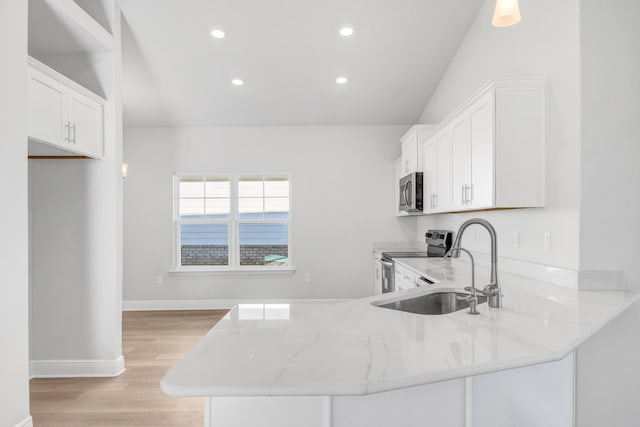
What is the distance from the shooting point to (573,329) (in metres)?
1.29

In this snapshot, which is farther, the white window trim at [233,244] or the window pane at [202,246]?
the window pane at [202,246]

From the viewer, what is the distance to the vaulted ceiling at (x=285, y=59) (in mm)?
3490

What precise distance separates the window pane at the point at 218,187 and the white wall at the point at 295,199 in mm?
163

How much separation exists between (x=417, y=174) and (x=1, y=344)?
3.64m

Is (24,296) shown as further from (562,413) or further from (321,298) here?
(321,298)

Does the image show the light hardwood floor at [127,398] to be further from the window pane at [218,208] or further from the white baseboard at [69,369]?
the window pane at [218,208]

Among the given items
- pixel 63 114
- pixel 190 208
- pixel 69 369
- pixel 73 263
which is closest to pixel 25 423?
pixel 69 369

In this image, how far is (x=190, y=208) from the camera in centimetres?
561

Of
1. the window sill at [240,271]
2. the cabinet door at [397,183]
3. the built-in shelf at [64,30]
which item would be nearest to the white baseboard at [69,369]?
the window sill at [240,271]

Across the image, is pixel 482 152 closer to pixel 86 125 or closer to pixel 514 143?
pixel 514 143

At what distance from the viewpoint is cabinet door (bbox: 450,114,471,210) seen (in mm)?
2764

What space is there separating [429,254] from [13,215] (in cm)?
378

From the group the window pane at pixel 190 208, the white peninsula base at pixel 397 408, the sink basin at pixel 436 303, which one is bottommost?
the white peninsula base at pixel 397 408

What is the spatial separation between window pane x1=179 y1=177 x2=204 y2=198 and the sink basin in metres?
4.36
